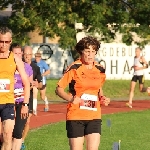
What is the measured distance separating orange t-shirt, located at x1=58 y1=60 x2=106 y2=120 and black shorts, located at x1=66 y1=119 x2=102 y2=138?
0.17ft

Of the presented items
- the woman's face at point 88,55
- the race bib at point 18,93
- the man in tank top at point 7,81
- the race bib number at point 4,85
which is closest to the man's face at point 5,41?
the man in tank top at point 7,81

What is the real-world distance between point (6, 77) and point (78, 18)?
29.4 metres

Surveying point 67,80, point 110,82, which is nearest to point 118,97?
point 110,82

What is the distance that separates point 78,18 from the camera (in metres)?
39.5

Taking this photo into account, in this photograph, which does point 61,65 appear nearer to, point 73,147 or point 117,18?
point 117,18

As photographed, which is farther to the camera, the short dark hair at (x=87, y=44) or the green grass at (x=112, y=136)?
the green grass at (x=112, y=136)

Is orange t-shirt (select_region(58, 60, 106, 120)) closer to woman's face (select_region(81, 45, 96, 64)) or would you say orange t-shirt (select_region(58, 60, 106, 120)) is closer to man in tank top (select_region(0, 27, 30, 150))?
woman's face (select_region(81, 45, 96, 64))

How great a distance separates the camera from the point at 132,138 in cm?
1605

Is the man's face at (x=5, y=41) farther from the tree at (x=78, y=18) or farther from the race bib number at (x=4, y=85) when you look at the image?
the tree at (x=78, y=18)

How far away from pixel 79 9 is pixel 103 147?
2607 centimetres

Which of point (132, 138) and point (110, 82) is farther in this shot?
point (110, 82)

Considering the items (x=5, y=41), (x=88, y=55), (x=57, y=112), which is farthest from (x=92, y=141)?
(x=57, y=112)

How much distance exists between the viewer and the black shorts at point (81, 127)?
9.66 m

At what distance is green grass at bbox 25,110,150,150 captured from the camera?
1458 cm
